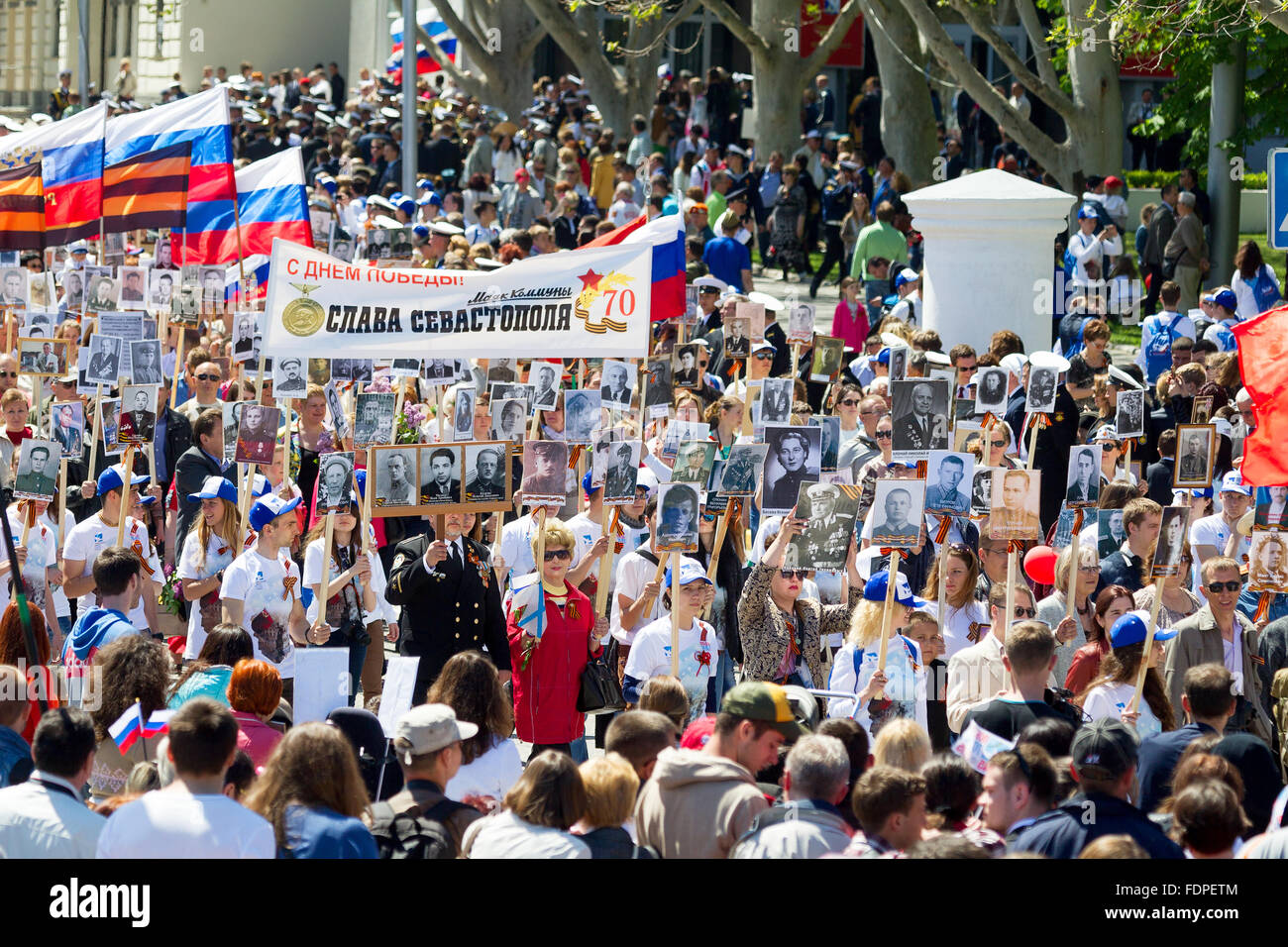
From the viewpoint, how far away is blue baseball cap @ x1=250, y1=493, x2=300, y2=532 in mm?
8969

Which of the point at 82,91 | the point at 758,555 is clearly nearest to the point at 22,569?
the point at 758,555

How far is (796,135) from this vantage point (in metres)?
27.2

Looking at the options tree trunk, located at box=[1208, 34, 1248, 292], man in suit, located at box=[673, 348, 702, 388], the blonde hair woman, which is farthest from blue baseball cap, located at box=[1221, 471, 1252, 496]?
tree trunk, located at box=[1208, 34, 1248, 292]

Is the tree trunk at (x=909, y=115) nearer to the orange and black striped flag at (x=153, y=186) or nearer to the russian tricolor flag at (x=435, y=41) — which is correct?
the orange and black striped flag at (x=153, y=186)

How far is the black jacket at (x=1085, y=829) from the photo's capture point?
224 inches

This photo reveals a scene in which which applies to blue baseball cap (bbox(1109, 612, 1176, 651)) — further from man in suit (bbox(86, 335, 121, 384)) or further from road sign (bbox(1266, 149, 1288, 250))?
man in suit (bbox(86, 335, 121, 384))

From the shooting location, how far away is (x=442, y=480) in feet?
30.4

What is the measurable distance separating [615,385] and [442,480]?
3224 mm

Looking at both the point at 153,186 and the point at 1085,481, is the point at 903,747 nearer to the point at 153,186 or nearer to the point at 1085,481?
the point at 1085,481

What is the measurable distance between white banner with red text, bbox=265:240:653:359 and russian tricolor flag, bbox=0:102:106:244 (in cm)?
572

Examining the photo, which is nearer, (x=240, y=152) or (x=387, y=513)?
(x=387, y=513)

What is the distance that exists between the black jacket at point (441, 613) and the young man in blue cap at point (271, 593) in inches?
15.2
